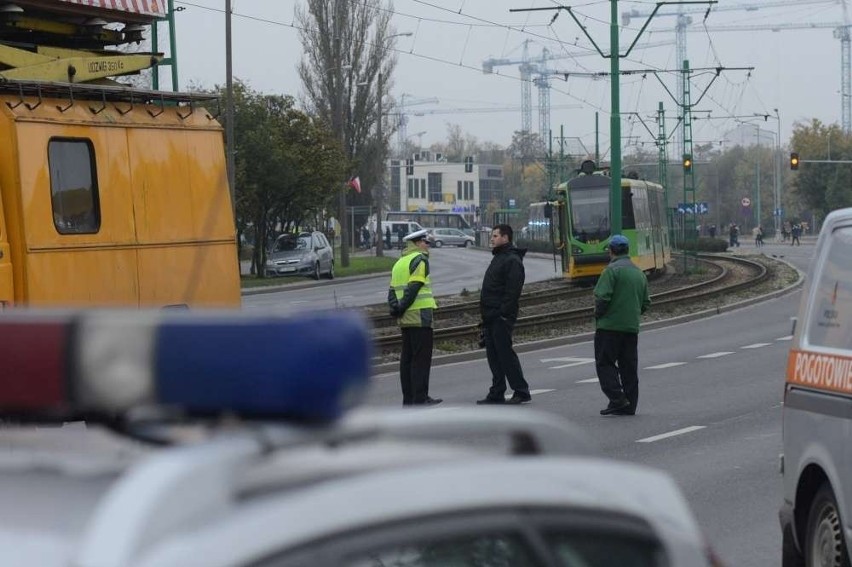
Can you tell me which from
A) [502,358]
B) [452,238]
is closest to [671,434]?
[502,358]

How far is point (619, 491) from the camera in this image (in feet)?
8.26

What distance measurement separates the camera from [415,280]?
43.0 feet

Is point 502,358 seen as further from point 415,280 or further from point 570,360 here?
point 570,360

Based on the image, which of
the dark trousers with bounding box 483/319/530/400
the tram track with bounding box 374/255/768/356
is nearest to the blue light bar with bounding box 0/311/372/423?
the dark trousers with bounding box 483/319/530/400

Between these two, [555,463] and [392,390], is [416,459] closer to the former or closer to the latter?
[555,463]

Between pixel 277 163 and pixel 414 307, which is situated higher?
pixel 277 163

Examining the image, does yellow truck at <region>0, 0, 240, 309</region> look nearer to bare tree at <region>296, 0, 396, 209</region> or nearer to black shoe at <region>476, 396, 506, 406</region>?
black shoe at <region>476, 396, 506, 406</region>

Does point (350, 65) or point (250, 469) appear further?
point (350, 65)

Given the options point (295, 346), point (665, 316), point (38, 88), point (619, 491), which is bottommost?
point (665, 316)

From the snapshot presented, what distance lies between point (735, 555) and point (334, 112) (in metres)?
53.1

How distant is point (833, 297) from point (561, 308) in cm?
2465

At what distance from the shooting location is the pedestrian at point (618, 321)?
1310 cm

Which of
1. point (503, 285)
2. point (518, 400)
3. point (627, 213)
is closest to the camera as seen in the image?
point (503, 285)

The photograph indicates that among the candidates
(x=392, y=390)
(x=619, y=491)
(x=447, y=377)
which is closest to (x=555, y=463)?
(x=619, y=491)
